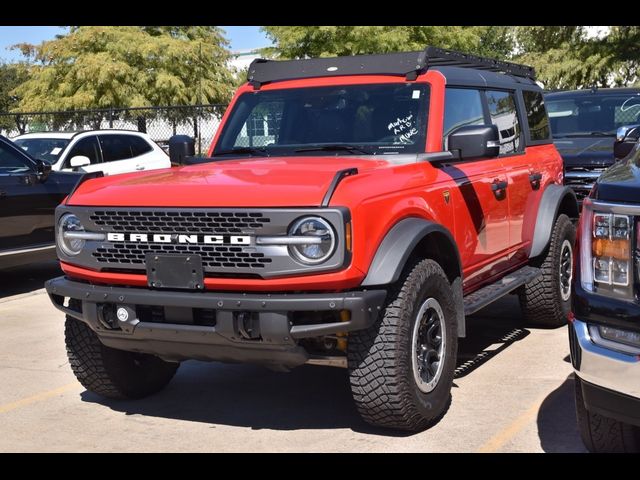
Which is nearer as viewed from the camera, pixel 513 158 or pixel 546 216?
pixel 513 158

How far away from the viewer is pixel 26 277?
1097 cm

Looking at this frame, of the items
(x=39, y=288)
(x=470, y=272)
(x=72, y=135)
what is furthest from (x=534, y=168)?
(x=72, y=135)

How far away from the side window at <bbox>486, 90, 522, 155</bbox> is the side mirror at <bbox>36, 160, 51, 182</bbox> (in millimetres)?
5186

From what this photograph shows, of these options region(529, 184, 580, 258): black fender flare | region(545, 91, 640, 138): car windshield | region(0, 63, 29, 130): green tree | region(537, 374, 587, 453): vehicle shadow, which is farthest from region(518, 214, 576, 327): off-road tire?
region(0, 63, 29, 130): green tree

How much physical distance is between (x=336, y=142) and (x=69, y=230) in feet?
5.70

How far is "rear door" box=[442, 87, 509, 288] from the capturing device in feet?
18.4

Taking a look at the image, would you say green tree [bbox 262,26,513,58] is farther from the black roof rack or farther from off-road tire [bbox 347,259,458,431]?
off-road tire [bbox 347,259,458,431]

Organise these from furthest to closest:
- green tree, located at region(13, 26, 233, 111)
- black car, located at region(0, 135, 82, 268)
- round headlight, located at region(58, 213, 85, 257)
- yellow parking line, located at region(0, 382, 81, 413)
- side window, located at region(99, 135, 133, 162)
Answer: green tree, located at region(13, 26, 233, 111), side window, located at region(99, 135, 133, 162), black car, located at region(0, 135, 82, 268), yellow parking line, located at region(0, 382, 81, 413), round headlight, located at region(58, 213, 85, 257)

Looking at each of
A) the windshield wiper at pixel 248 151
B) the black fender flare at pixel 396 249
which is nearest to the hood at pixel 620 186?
the black fender flare at pixel 396 249

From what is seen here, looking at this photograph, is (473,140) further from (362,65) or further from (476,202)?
(362,65)

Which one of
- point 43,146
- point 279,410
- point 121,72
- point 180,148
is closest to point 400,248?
point 279,410

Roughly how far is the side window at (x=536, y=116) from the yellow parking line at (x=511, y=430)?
2.84 metres

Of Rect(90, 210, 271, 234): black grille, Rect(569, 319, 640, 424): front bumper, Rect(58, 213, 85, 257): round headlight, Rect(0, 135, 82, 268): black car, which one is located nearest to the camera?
Rect(569, 319, 640, 424): front bumper
